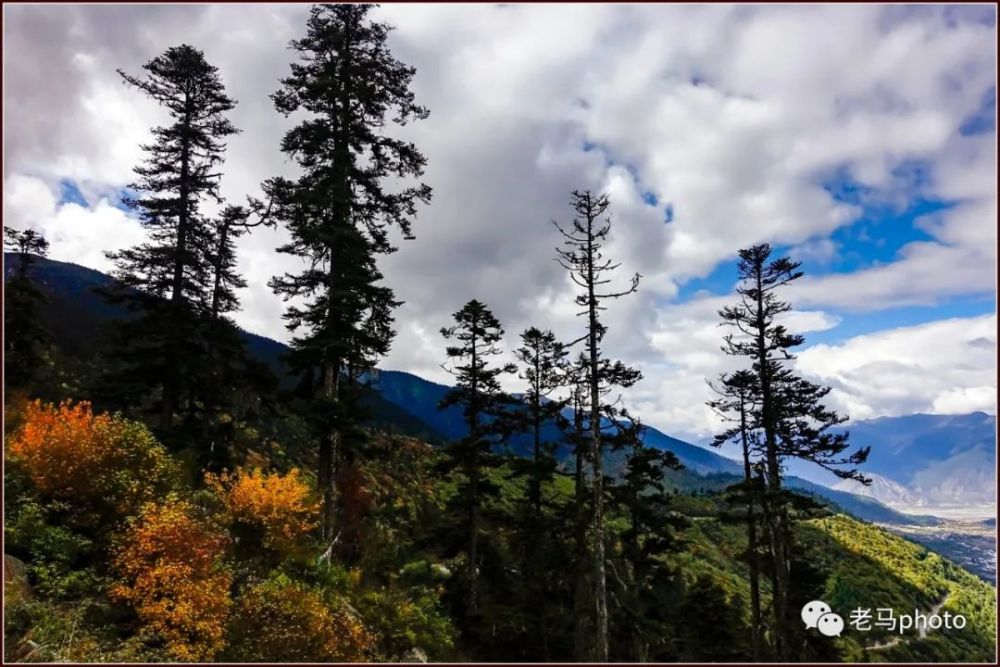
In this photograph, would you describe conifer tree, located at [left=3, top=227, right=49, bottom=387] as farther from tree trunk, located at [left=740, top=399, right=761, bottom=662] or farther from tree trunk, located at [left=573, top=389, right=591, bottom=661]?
tree trunk, located at [left=740, top=399, right=761, bottom=662]

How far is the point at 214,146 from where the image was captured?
2231cm

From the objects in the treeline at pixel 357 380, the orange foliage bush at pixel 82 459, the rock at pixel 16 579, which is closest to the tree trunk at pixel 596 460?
the treeline at pixel 357 380

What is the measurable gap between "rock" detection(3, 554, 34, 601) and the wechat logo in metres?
22.2

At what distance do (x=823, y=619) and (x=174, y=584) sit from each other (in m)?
21.6

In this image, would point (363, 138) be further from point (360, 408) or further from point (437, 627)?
point (437, 627)

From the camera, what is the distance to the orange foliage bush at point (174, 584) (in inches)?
397

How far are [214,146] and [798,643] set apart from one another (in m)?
34.1

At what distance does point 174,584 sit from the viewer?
10.3m

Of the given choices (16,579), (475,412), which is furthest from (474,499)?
(16,579)

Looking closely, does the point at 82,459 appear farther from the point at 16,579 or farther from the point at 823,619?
the point at 823,619

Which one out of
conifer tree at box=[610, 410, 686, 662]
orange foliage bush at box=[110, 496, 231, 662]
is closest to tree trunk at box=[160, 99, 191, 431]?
orange foliage bush at box=[110, 496, 231, 662]

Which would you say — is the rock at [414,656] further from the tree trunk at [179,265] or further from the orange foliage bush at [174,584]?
the tree trunk at [179,265]

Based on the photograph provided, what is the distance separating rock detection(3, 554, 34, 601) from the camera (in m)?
9.81

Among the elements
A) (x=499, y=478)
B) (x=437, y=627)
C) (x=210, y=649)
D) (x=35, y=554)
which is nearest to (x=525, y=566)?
(x=437, y=627)
